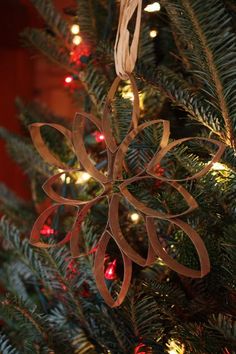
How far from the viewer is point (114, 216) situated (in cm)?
39

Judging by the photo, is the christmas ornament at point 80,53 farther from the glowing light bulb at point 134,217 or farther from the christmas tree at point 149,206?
the glowing light bulb at point 134,217

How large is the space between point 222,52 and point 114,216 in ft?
0.51

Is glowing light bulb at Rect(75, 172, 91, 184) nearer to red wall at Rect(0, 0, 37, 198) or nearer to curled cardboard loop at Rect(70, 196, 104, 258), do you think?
curled cardboard loop at Rect(70, 196, 104, 258)

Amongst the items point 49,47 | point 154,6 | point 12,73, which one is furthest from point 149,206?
point 12,73

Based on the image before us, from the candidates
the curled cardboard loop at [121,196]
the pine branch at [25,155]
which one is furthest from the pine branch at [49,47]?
the curled cardboard loop at [121,196]

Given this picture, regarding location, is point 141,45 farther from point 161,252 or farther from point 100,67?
point 161,252

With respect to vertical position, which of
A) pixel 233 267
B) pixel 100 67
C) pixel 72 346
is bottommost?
pixel 72 346

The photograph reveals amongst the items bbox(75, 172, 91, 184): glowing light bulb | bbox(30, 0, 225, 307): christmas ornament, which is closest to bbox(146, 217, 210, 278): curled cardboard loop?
bbox(30, 0, 225, 307): christmas ornament

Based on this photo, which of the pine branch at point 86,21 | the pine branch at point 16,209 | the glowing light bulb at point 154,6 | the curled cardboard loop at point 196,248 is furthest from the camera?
the pine branch at point 16,209

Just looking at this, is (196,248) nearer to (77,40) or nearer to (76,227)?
(76,227)

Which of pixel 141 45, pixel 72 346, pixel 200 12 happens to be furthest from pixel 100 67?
pixel 72 346

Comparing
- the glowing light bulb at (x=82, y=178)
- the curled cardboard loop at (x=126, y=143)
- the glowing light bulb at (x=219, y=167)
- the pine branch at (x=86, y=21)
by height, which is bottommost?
the glowing light bulb at (x=82, y=178)

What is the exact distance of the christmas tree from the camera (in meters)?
0.39

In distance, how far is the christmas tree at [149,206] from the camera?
1.29ft
